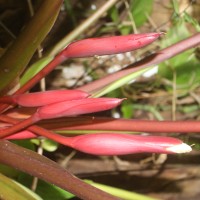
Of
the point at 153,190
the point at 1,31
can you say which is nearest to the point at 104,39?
the point at 1,31

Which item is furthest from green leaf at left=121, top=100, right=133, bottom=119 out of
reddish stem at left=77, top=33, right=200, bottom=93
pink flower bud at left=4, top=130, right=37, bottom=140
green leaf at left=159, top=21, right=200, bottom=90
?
pink flower bud at left=4, top=130, right=37, bottom=140

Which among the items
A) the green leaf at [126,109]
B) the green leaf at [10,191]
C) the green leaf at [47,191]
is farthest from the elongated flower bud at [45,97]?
the green leaf at [126,109]

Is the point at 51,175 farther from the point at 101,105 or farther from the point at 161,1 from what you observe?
the point at 161,1

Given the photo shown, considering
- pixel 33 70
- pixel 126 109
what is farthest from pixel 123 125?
pixel 126 109

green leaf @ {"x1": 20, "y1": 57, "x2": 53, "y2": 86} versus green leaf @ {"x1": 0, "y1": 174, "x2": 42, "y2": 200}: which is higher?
green leaf @ {"x1": 20, "y1": 57, "x2": 53, "y2": 86}

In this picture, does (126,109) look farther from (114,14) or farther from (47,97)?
(47,97)

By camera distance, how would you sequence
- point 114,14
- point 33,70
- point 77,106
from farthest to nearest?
point 114,14 → point 33,70 → point 77,106

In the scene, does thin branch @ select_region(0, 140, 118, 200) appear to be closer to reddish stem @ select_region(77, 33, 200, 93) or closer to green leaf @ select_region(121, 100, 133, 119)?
reddish stem @ select_region(77, 33, 200, 93)
